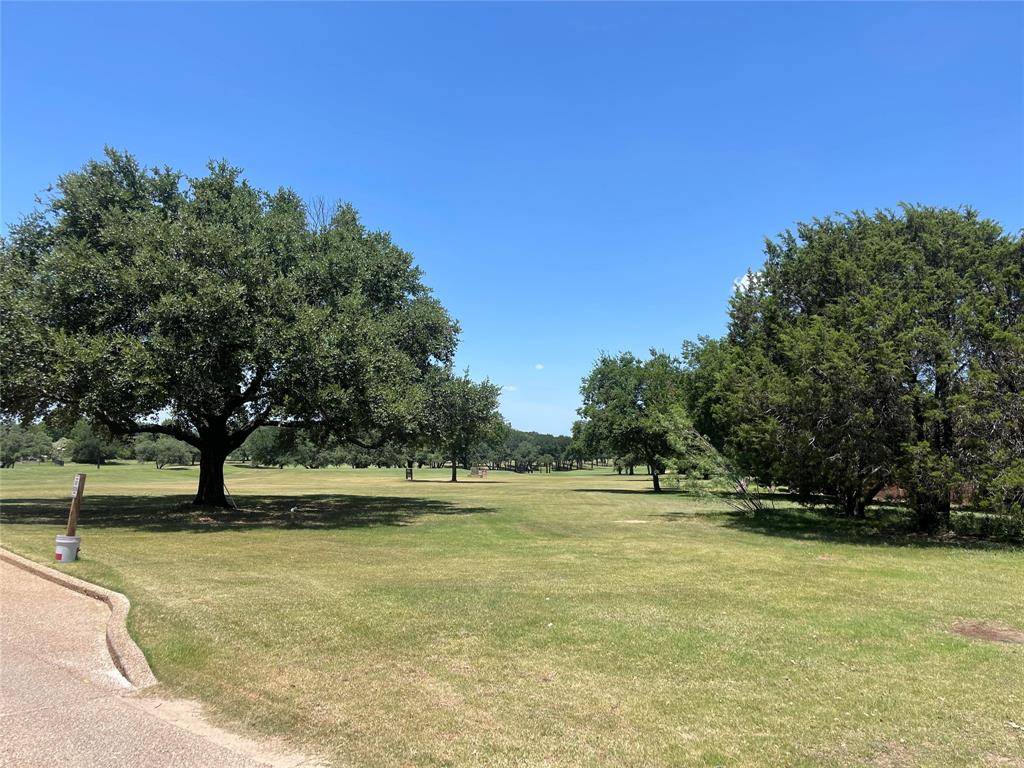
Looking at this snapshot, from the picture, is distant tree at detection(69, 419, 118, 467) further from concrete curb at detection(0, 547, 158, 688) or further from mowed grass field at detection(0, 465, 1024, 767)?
concrete curb at detection(0, 547, 158, 688)

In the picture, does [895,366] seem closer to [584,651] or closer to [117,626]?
[584,651]

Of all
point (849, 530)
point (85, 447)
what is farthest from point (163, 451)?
point (849, 530)

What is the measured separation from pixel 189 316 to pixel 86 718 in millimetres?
14756

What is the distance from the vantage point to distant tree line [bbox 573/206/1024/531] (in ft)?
54.8

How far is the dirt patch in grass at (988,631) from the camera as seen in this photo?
7.53 meters

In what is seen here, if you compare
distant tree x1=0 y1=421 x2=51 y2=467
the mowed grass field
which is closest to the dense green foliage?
the mowed grass field

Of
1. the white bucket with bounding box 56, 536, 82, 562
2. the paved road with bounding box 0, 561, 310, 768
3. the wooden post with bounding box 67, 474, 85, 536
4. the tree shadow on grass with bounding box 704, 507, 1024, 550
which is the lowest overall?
the tree shadow on grass with bounding box 704, 507, 1024, 550

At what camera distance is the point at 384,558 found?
13.8 m

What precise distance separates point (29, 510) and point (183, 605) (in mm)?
20158

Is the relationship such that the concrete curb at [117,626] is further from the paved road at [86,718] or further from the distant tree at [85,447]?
the distant tree at [85,447]

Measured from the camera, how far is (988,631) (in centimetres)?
791

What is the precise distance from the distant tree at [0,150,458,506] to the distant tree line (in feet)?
40.9

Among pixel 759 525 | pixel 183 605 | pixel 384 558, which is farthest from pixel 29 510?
pixel 759 525

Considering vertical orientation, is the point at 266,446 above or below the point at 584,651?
above
